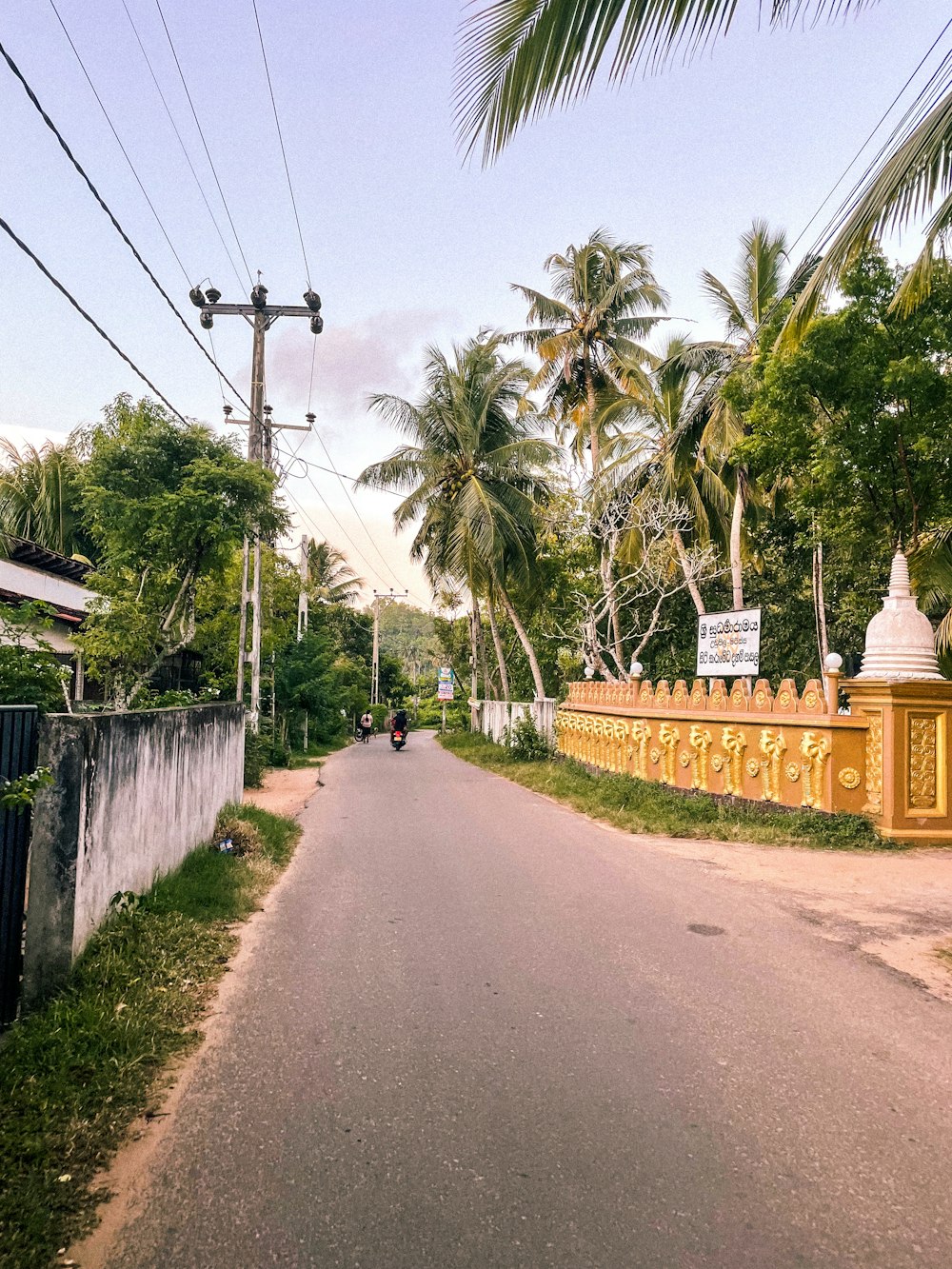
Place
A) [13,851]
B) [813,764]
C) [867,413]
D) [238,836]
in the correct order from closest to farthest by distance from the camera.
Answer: [13,851]
[238,836]
[813,764]
[867,413]

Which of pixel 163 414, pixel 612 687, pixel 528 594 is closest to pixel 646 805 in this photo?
pixel 612 687

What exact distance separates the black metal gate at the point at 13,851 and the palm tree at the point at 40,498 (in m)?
17.5

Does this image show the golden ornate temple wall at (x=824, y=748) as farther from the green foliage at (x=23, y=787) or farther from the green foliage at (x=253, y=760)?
the green foliage at (x=23, y=787)

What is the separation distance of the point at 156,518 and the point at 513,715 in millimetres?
15019

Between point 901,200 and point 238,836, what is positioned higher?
point 901,200

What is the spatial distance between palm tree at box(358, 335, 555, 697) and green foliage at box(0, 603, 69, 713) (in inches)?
611

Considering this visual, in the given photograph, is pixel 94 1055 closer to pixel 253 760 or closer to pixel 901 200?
pixel 901 200

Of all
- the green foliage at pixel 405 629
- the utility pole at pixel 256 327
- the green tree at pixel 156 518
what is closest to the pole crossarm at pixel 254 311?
the utility pole at pixel 256 327

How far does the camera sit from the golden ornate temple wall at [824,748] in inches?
343

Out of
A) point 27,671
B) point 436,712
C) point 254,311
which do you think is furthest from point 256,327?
point 436,712

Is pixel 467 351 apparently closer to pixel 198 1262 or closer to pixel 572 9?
pixel 572 9

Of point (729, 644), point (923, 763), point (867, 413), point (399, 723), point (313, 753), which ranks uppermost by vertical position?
point (867, 413)

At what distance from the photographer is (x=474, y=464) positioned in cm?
2194

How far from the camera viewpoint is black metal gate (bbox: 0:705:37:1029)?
12.5ft
